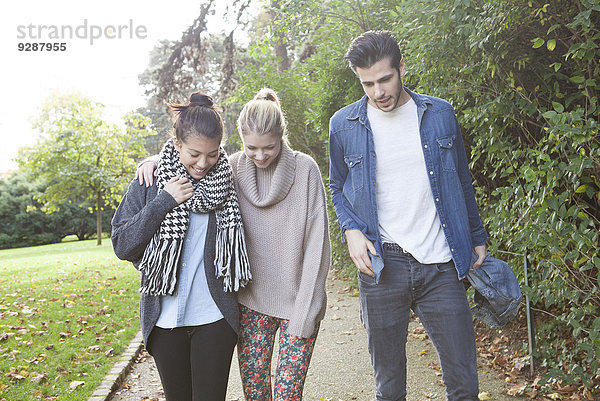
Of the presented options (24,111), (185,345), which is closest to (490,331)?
(185,345)

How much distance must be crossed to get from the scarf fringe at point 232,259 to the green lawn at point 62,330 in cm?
274

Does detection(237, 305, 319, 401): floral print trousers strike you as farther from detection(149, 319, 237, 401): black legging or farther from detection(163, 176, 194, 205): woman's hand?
detection(163, 176, 194, 205): woman's hand

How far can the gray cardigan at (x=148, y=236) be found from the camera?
243 centimetres

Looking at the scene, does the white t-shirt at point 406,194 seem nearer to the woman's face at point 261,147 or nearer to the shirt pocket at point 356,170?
the shirt pocket at point 356,170

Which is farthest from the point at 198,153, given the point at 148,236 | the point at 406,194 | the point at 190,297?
the point at 406,194

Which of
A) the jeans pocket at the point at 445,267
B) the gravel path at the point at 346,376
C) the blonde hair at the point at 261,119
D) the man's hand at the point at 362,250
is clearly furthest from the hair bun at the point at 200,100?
the gravel path at the point at 346,376

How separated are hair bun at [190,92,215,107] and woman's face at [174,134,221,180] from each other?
0.67 ft

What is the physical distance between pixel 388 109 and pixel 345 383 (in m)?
3.05

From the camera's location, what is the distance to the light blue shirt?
96.6 inches

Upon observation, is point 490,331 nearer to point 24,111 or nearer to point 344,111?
point 344,111

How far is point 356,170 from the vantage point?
8.56 feet

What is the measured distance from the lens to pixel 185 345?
248 cm

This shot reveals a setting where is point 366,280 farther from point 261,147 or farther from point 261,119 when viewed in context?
point 261,119

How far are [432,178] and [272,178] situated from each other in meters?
0.77
